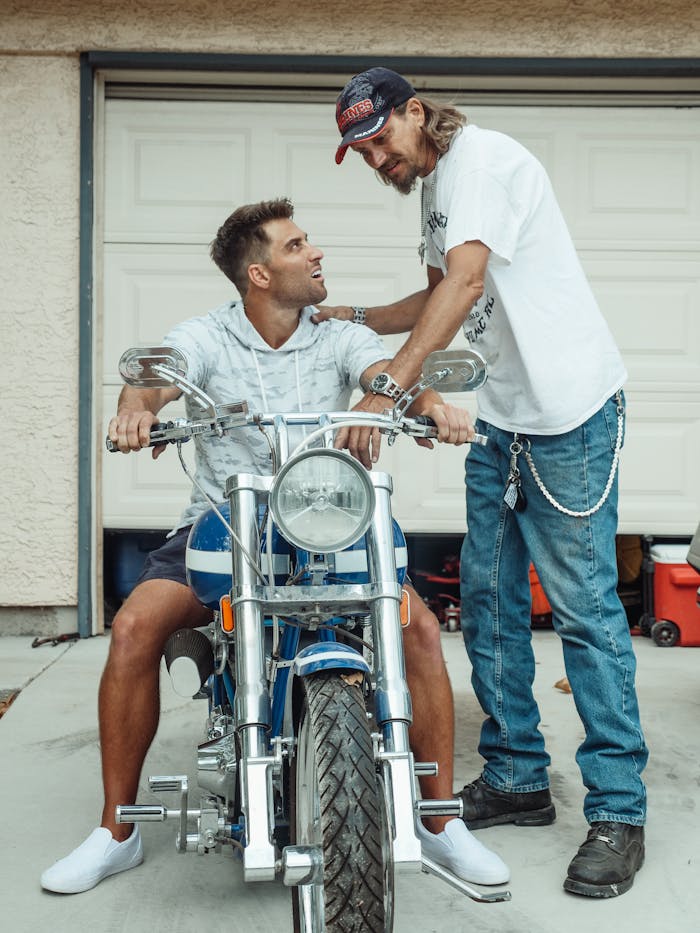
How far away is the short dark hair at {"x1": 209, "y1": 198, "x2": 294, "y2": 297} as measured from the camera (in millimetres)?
2859

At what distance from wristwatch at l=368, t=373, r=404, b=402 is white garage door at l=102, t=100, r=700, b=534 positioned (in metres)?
2.87

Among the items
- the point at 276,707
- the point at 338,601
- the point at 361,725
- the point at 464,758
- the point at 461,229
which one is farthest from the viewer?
the point at 464,758

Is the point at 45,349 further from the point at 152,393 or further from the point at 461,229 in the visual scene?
the point at 461,229

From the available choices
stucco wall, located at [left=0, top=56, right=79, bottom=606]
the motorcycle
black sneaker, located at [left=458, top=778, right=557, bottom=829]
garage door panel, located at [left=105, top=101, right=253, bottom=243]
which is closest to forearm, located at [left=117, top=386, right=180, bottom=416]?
the motorcycle

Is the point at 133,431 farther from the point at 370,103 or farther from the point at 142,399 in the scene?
the point at 370,103

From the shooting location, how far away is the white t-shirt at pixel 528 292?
8.25 feet

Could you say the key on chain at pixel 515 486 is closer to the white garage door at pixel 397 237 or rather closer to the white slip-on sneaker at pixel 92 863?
the white slip-on sneaker at pixel 92 863

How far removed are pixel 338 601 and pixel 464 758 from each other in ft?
5.36

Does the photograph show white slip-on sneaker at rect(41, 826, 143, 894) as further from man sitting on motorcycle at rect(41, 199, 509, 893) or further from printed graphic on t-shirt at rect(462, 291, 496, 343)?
printed graphic on t-shirt at rect(462, 291, 496, 343)

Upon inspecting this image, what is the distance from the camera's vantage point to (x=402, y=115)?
263 cm

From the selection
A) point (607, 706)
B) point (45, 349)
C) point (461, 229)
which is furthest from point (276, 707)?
point (45, 349)

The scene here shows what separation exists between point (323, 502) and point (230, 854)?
3.97ft

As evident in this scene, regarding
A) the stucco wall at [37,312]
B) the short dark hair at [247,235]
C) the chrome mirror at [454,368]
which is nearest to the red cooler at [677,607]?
the stucco wall at [37,312]

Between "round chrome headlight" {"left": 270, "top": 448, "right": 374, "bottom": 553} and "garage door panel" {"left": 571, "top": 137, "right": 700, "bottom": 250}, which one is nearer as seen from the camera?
"round chrome headlight" {"left": 270, "top": 448, "right": 374, "bottom": 553}
